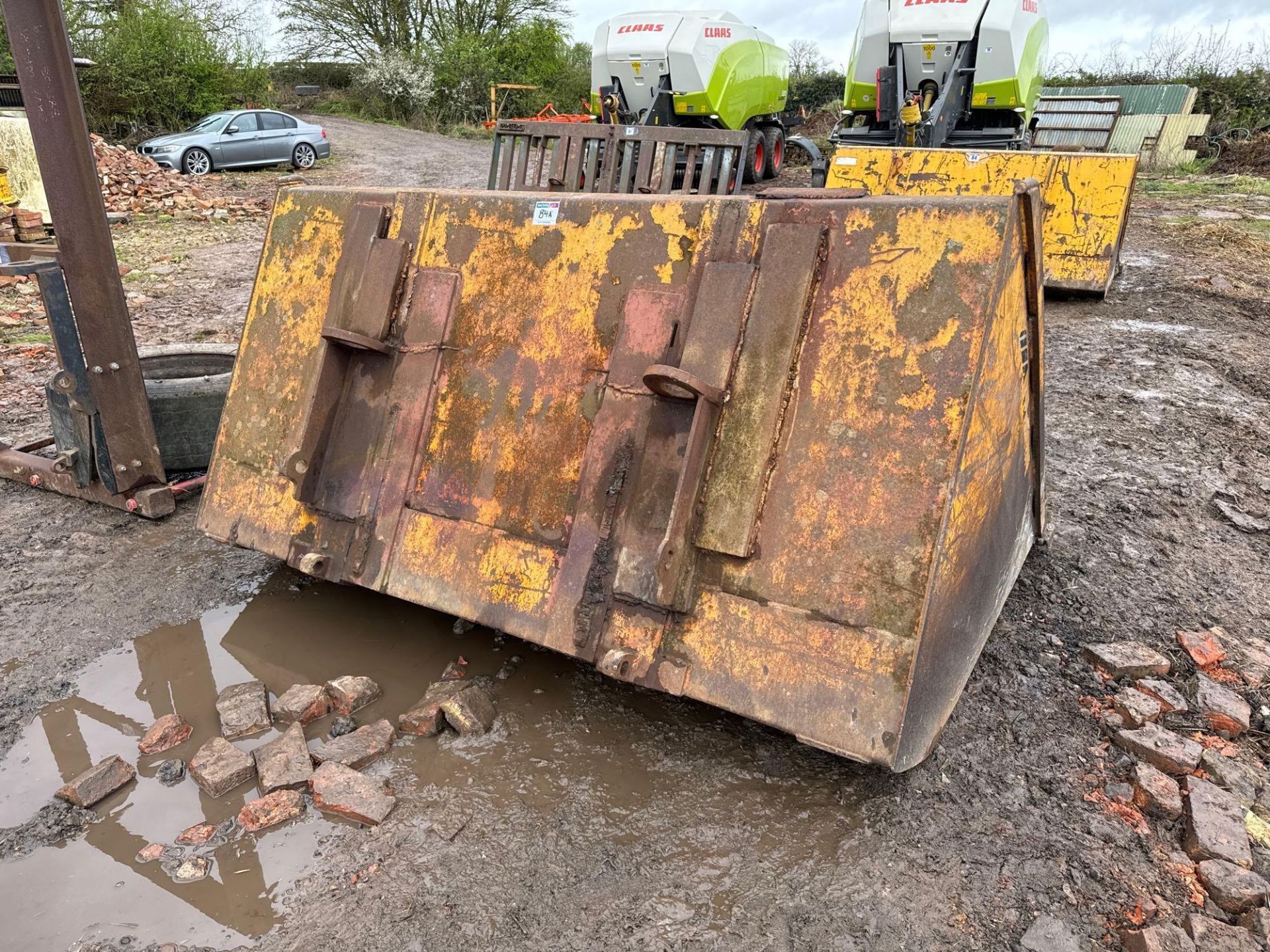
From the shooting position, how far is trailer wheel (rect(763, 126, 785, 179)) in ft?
47.4


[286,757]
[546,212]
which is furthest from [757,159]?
[286,757]

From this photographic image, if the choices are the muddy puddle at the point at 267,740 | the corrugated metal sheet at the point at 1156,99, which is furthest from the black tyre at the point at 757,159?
the muddy puddle at the point at 267,740

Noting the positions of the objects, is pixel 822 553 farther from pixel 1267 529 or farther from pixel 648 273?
pixel 1267 529

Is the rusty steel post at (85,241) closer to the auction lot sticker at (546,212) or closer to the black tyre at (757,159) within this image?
the auction lot sticker at (546,212)

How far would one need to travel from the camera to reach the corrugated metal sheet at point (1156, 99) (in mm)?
20203

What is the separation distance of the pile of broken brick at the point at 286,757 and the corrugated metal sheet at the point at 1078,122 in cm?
1925

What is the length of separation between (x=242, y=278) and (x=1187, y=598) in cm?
887

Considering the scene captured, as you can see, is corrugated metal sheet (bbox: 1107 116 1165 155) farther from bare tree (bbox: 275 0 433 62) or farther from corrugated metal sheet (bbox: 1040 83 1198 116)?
bare tree (bbox: 275 0 433 62)

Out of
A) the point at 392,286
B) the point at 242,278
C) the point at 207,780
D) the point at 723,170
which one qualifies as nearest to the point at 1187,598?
the point at 723,170

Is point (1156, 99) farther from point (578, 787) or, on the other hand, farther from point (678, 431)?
point (578, 787)

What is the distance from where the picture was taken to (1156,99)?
2100 centimetres

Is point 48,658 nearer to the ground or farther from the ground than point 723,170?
nearer to the ground

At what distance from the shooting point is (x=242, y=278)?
353 inches

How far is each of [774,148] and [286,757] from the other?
14361 mm
